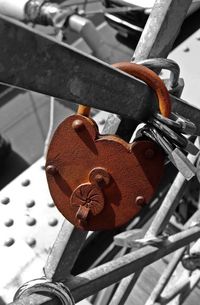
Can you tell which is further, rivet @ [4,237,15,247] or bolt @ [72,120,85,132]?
rivet @ [4,237,15,247]

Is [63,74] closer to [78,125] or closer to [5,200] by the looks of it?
[78,125]

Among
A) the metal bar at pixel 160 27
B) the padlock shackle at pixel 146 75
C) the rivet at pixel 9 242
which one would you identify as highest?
the metal bar at pixel 160 27

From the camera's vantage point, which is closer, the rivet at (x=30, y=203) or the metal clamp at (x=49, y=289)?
the metal clamp at (x=49, y=289)

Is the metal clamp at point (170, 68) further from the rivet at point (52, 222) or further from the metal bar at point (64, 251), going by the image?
the rivet at point (52, 222)

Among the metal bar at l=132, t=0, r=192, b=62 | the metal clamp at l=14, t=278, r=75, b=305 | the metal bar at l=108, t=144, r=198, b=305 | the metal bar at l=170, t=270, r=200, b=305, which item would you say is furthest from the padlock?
the metal bar at l=170, t=270, r=200, b=305

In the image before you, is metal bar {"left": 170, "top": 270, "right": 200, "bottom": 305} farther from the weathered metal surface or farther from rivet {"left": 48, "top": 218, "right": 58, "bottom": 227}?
the weathered metal surface

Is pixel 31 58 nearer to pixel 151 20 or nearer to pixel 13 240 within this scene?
pixel 151 20

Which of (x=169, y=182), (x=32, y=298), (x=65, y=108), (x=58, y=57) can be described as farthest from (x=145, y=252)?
(x=65, y=108)

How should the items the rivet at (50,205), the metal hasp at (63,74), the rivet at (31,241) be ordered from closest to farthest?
the metal hasp at (63,74), the rivet at (31,241), the rivet at (50,205)

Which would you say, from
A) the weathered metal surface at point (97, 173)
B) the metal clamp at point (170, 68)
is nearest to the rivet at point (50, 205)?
the weathered metal surface at point (97, 173)
